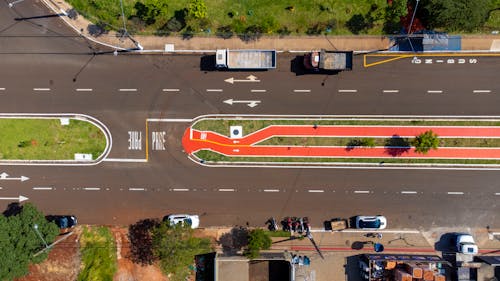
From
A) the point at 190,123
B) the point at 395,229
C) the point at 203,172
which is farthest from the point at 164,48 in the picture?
the point at 395,229

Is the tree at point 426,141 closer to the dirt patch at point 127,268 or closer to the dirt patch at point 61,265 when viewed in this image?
the dirt patch at point 127,268

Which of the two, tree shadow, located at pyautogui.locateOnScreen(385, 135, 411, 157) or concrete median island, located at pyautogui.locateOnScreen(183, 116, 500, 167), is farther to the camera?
tree shadow, located at pyautogui.locateOnScreen(385, 135, 411, 157)

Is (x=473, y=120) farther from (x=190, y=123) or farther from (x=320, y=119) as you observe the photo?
(x=190, y=123)

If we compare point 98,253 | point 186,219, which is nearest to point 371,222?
point 186,219

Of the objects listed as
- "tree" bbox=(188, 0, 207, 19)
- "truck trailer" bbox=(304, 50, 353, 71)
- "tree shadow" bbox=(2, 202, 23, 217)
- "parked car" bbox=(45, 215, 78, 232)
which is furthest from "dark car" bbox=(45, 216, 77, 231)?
"truck trailer" bbox=(304, 50, 353, 71)

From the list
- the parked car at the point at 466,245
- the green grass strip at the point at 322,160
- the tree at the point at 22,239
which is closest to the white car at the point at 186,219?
the green grass strip at the point at 322,160

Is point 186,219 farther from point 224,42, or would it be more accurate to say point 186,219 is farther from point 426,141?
point 426,141

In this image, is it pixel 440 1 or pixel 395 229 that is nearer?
pixel 440 1

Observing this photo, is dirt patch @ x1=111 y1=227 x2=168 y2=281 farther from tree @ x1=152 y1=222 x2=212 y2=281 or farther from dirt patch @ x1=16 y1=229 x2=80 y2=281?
dirt patch @ x1=16 y1=229 x2=80 y2=281
